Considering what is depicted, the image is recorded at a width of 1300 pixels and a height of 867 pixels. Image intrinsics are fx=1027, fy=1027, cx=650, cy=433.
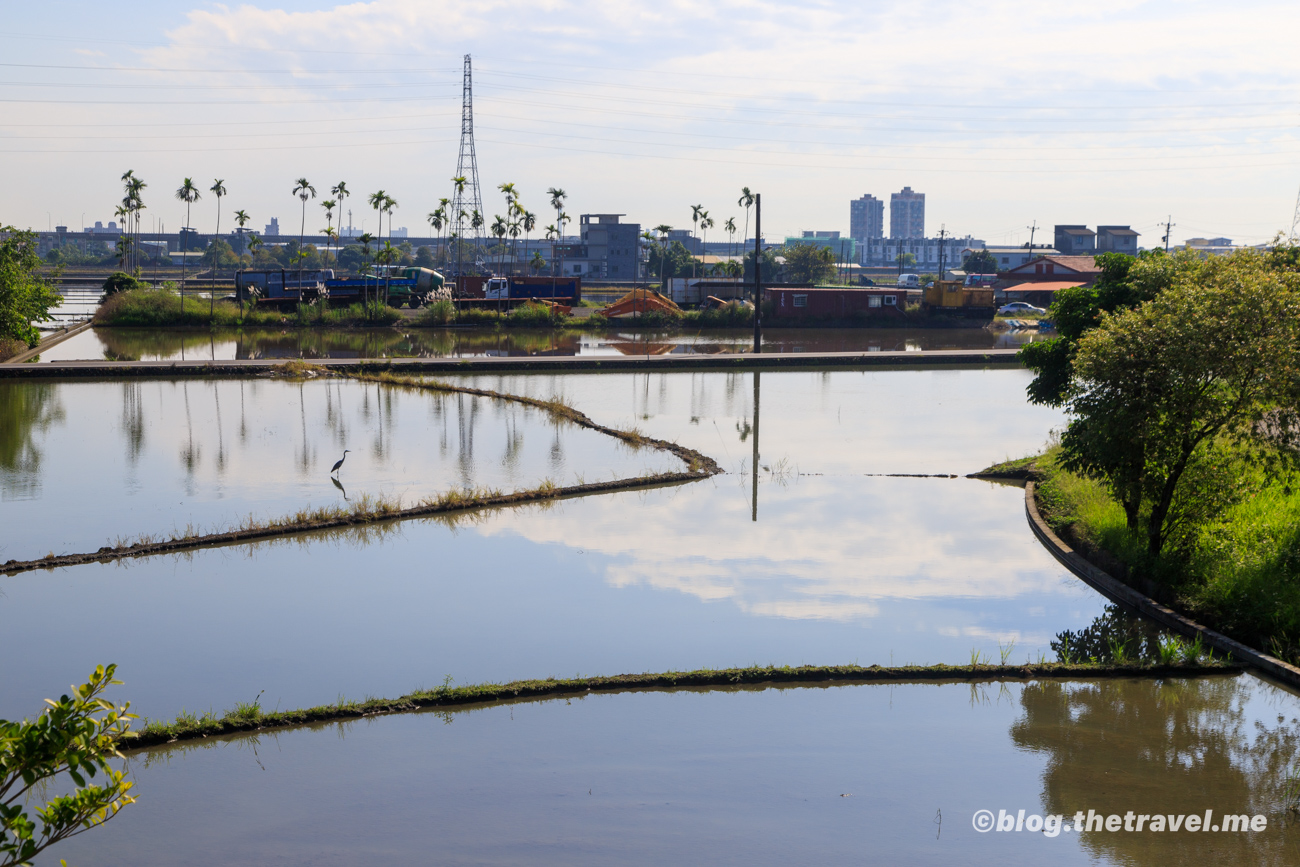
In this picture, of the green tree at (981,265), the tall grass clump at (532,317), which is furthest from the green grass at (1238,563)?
the green tree at (981,265)

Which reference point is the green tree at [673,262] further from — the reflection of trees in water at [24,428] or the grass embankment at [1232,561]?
the grass embankment at [1232,561]

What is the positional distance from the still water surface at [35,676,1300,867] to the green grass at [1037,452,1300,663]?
1.24 meters

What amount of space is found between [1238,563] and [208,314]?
4901 cm

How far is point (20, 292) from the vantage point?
33469mm

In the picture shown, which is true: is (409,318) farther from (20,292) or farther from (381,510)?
(381,510)

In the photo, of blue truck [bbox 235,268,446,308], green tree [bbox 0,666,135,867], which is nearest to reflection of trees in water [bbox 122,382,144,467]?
green tree [bbox 0,666,135,867]

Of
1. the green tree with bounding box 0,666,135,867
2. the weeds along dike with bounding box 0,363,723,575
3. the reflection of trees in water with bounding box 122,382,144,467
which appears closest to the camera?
the green tree with bounding box 0,666,135,867

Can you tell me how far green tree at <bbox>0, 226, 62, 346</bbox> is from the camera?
33250 millimetres

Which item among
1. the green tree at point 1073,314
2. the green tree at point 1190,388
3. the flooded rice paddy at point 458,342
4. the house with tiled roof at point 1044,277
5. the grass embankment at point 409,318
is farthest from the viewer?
the house with tiled roof at point 1044,277

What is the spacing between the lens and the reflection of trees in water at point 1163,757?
22.3 feet

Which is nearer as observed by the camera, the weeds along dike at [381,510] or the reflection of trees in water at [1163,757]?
the reflection of trees in water at [1163,757]

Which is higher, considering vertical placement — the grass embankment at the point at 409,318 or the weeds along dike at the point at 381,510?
the grass embankment at the point at 409,318

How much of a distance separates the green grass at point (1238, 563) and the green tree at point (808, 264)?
3221 inches

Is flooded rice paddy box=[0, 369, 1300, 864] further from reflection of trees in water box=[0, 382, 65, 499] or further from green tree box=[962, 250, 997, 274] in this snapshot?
green tree box=[962, 250, 997, 274]
